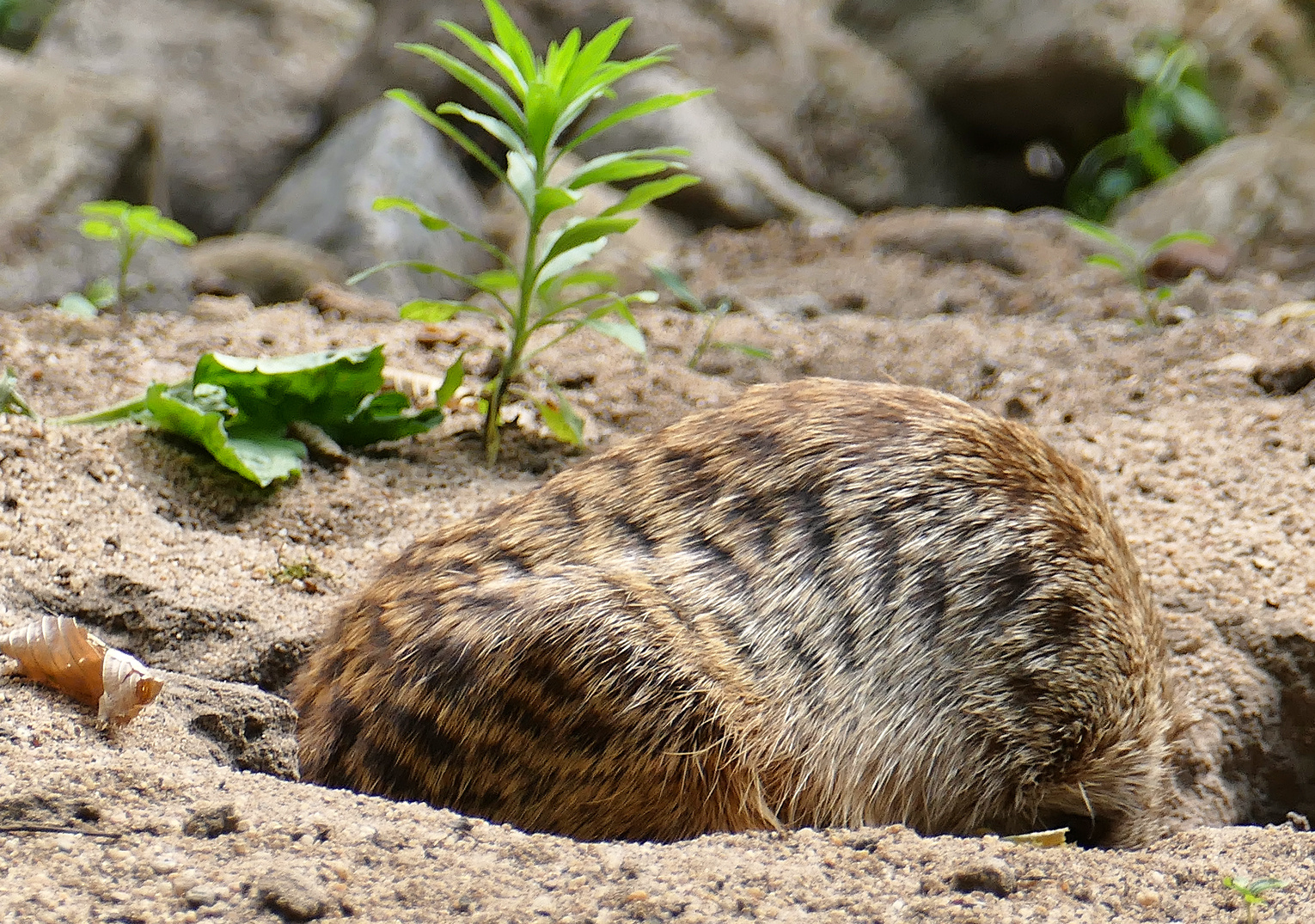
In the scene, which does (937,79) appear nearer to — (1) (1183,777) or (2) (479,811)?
(1) (1183,777)

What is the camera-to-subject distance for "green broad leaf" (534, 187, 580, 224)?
256 cm

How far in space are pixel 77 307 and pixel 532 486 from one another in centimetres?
185

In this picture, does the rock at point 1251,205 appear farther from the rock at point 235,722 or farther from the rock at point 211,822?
the rock at point 211,822

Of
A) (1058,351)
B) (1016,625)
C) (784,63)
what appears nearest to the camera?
(1016,625)

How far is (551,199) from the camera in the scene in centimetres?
262

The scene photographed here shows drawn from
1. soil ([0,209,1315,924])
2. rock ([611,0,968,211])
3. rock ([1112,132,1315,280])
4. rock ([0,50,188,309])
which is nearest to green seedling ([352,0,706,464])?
soil ([0,209,1315,924])

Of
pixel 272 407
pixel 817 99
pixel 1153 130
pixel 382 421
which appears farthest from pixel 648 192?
pixel 1153 130

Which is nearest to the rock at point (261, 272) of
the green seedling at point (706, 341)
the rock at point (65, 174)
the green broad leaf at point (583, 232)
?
the rock at point (65, 174)

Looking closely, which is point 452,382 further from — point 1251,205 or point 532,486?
point 1251,205

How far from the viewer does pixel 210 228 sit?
6.59 meters

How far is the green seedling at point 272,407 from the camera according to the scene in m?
2.63

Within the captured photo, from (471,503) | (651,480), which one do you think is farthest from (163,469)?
(651,480)

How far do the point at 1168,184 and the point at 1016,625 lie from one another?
505 cm

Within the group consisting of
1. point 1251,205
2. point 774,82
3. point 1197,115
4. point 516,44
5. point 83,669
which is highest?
point 1197,115
